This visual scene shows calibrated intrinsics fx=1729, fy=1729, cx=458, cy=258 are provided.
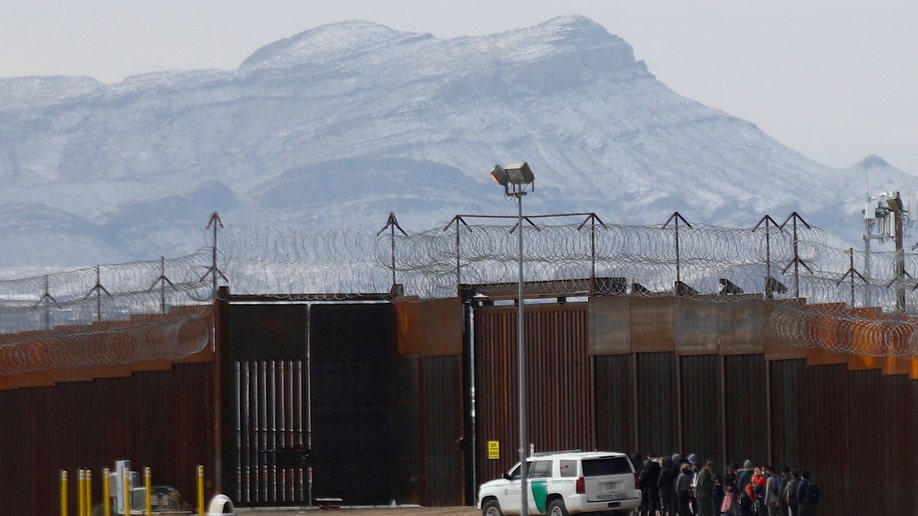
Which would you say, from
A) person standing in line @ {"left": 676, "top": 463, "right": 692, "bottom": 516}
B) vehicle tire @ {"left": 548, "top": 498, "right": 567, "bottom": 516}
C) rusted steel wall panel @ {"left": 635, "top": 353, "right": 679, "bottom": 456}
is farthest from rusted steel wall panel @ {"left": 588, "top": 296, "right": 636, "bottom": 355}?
vehicle tire @ {"left": 548, "top": 498, "right": 567, "bottom": 516}

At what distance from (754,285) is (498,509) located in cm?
652

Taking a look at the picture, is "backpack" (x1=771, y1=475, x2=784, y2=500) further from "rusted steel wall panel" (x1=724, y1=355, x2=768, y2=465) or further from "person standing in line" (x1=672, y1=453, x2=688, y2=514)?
"rusted steel wall panel" (x1=724, y1=355, x2=768, y2=465)

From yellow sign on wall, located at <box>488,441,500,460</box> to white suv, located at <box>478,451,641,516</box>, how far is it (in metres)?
5.40

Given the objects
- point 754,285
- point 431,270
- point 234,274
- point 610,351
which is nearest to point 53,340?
point 234,274

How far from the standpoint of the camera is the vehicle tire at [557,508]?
30.6 meters

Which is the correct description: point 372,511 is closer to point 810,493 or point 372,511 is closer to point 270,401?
point 270,401

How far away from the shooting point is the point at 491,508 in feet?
107

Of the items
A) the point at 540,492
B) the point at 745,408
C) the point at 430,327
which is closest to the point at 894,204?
the point at 745,408

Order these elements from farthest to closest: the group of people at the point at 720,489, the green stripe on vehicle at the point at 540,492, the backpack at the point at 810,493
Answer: the green stripe on vehicle at the point at 540,492, the group of people at the point at 720,489, the backpack at the point at 810,493

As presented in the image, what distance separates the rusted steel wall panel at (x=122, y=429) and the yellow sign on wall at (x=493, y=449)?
603cm

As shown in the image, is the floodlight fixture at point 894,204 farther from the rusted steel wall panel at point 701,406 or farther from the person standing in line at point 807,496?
the person standing in line at point 807,496

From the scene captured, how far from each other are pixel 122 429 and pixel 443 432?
6893 mm

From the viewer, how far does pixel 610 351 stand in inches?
1391

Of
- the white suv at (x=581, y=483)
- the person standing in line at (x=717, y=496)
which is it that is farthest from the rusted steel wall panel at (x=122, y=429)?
the person standing in line at (x=717, y=496)
